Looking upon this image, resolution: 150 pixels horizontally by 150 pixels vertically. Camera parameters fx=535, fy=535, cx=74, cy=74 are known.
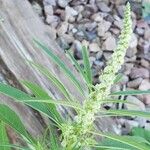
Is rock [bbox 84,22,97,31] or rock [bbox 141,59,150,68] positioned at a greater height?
Answer: rock [bbox 84,22,97,31]

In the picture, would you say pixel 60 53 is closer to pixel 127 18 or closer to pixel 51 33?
pixel 51 33

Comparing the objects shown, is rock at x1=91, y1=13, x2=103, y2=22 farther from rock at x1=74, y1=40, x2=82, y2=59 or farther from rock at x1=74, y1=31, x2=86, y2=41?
rock at x1=74, y1=40, x2=82, y2=59

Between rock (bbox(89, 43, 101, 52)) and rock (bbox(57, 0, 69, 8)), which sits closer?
rock (bbox(89, 43, 101, 52))

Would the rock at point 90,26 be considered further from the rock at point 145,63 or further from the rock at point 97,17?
the rock at point 145,63

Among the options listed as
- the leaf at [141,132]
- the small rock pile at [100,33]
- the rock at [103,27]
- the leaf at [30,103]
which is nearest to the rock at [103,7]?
the small rock pile at [100,33]

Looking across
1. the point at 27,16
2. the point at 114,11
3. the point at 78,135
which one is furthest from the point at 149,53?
the point at 78,135

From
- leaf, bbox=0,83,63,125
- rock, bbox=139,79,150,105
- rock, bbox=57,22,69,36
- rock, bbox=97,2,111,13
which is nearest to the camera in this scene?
leaf, bbox=0,83,63,125

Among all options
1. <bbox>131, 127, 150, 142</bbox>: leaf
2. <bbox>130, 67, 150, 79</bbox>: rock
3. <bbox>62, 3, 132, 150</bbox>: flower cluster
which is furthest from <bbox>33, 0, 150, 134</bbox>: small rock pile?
<bbox>62, 3, 132, 150</bbox>: flower cluster
